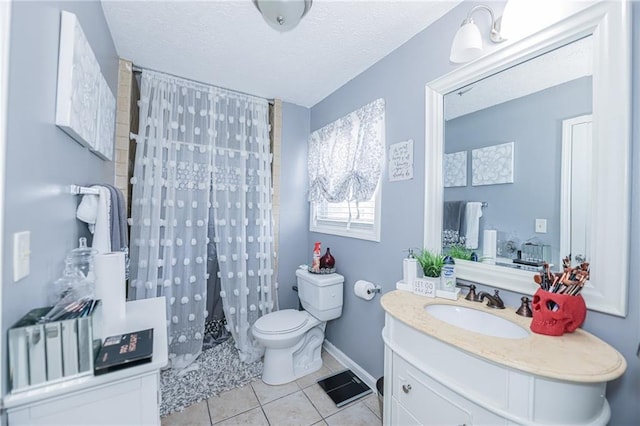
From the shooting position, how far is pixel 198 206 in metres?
2.18

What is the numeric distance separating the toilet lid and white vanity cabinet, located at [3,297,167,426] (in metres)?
1.18

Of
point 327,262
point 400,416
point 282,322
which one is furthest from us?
point 327,262

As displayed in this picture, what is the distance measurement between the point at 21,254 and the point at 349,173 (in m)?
1.83

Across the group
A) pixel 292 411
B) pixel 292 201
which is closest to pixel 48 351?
pixel 292 411

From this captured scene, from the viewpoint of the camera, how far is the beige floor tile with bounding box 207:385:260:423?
66.4 inches

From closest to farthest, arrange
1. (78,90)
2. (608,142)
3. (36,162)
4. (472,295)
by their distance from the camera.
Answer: (36,162) → (608,142) → (78,90) → (472,295)

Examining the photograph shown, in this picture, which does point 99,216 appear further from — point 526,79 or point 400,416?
point 526,79

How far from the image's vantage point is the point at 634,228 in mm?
884

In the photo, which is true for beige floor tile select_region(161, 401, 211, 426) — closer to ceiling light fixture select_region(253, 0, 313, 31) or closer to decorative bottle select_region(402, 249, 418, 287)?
decorative bottle select_region(402, 249, 418, 287)

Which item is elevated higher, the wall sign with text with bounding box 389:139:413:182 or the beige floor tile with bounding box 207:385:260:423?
the wall sign with text with bounding box 389:139:413:182

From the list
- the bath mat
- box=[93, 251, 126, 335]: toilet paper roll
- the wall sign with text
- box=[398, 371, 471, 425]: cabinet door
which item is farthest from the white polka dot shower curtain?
box=[398, 371, 471, 425]: cabinet door

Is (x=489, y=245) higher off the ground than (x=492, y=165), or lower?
lower

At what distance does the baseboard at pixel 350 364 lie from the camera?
1935 millimetres

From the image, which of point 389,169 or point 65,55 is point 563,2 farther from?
point 65,55
